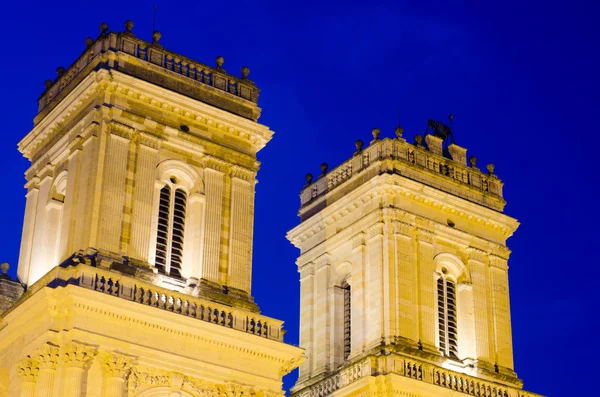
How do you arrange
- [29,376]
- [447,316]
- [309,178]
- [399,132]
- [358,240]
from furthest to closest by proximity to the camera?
[309,178], [399,132], [358,240], [447,316], [29,376]

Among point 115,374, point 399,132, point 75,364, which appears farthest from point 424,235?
point 75,364

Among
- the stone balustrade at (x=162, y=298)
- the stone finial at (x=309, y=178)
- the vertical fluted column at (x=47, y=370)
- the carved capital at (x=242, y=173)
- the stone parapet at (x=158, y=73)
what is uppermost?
the stone finial at (x=309, y=178)

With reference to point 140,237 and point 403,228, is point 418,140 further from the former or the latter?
point 140,237

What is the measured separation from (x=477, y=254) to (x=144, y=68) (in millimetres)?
14788

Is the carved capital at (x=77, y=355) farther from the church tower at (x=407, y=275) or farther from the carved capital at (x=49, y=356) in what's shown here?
the church tower at (x=407, y=275)

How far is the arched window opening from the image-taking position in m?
48.1

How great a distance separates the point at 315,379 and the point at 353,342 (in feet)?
6.84

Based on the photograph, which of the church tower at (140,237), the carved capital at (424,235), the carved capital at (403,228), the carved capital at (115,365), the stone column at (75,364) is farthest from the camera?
the carved capital at (424,235)

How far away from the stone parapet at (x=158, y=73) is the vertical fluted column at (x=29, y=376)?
32.7ft

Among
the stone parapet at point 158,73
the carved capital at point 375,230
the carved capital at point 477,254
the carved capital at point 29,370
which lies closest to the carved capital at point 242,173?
the stone parapet at point 158,73

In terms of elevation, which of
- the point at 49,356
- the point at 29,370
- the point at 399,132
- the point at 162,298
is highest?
the point at 399,132

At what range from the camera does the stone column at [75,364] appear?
35.8m

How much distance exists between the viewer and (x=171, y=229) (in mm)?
41312

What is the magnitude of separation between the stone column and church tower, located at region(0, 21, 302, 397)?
0.13 ft
